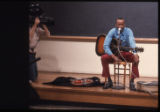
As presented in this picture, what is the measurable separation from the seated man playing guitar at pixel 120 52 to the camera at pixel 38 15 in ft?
2.47

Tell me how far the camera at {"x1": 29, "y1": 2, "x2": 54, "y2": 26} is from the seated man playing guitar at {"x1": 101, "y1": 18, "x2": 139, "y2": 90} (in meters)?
0.75

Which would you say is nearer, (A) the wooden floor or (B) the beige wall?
(A) the wooden floor

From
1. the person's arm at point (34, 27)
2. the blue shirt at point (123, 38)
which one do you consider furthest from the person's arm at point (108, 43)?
the person's arm at point (34, 27)

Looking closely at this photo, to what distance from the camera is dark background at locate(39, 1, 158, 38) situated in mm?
4062

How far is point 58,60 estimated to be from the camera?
410cm

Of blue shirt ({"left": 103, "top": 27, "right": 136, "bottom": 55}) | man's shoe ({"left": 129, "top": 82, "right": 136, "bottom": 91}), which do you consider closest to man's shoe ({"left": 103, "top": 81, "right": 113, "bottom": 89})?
man's shoe ({"left": 129, "top": 82, "right": 136, "bottom": 91})

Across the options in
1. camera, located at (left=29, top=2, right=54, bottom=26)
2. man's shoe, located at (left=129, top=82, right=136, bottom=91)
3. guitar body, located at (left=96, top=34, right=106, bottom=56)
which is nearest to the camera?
camera, located at (left=29, top=2, right=54, bottom=26)

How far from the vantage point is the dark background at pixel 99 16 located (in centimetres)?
406

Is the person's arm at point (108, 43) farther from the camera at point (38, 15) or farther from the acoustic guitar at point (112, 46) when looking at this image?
the camera at point (38, 15)

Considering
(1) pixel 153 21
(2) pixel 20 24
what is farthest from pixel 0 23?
(1) pixel 153 21

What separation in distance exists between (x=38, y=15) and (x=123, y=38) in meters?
1.10

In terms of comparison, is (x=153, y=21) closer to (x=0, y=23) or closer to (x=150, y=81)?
(x=150, y=81)

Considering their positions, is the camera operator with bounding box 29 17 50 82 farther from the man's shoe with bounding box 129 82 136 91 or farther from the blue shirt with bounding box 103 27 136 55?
the man's shoe with bounding box 129 82 136 91

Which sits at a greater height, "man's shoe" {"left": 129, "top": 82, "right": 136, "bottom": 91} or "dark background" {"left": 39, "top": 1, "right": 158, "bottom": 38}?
"dark background" {"left": 39, "top": 1, "right": 158, "bottom": 38}
